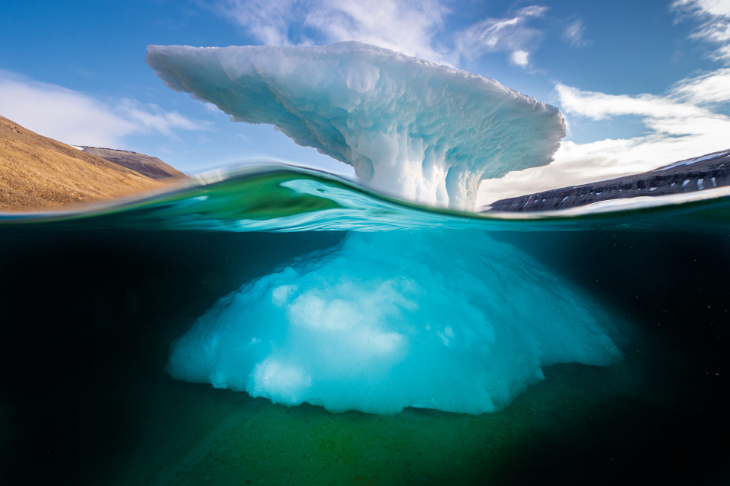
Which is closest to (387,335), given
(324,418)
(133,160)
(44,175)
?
(324,418)

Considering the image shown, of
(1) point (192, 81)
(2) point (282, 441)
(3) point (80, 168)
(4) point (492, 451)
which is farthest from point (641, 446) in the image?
(3) point (80, 168)

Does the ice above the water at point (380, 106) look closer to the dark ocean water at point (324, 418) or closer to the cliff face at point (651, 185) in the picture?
the dark ocean water at point (324, 418)

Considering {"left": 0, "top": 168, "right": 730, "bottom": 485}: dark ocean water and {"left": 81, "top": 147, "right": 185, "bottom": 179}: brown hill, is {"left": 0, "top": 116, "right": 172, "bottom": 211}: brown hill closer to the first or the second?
{"left": 0, "top": 168, "right": 730, "bottom": 485}: dark ocean water

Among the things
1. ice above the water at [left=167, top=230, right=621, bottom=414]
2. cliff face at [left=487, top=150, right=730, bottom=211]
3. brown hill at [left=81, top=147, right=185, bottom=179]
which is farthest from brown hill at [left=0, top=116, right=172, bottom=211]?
brown hill at [left=81, top=147, right=185, bottom=179]

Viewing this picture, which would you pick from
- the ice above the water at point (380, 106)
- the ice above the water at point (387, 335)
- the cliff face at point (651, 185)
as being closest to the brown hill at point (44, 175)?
the ice above the water at point (380, 106)

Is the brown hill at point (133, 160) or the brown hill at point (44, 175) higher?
the brown hill at point (133, 160)

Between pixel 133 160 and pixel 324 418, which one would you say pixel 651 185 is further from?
pixel 133 160

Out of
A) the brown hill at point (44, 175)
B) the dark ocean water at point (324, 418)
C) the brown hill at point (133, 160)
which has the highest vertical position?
the brown hill at point (133, 160)

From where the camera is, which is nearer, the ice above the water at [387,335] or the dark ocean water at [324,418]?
the dark ocean water at [324,418]
